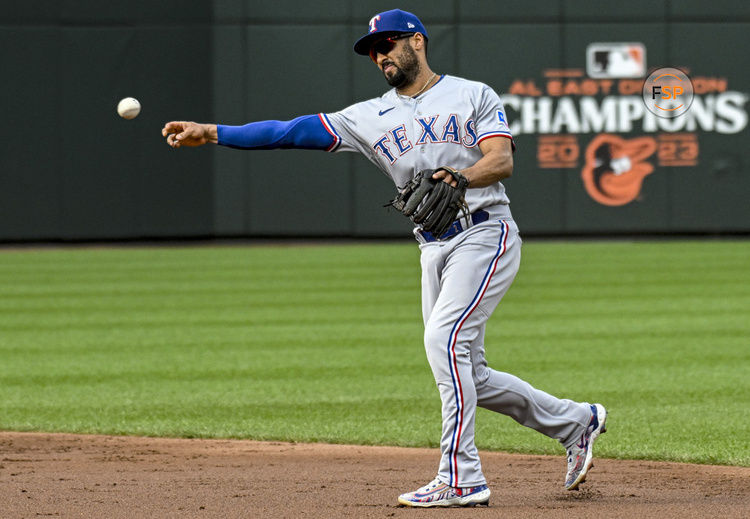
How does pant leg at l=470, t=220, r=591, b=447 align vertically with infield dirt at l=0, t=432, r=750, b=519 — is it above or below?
above

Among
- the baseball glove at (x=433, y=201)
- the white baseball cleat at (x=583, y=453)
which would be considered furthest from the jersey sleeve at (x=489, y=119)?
the white baseball cleat at (x=583, y=453)

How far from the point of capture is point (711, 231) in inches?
925

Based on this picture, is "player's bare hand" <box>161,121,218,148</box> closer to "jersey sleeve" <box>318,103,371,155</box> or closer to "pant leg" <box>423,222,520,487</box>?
"jersey sleeve" <box>318,103,371,155</box>

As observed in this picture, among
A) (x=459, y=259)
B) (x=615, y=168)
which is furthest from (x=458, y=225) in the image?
(x=615, y=168)

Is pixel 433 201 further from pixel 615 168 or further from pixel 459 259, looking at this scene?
pixel 615 168

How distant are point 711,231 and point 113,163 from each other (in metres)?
11.1

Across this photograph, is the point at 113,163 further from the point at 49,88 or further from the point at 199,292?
the point at 199,292

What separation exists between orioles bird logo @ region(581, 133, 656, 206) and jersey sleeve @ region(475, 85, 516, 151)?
1874cm

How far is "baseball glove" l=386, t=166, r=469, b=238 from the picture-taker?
4695mm

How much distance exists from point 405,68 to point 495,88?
18.5m

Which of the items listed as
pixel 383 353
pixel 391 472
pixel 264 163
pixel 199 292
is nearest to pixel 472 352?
pixel 391 472
